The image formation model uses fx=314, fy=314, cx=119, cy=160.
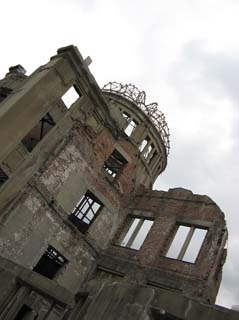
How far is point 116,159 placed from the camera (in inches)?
646

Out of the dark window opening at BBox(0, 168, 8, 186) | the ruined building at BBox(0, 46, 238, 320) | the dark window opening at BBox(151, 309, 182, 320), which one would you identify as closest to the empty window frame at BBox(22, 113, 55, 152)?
the ruined building at BBox(0, 46, 238, 320)

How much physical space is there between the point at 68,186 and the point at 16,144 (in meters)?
2.98

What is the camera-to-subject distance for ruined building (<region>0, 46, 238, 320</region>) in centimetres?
1149

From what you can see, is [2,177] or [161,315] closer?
[161,315]

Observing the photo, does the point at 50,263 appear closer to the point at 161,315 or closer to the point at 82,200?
the point at 82,200

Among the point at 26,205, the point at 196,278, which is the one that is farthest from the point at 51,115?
the point at 196,278

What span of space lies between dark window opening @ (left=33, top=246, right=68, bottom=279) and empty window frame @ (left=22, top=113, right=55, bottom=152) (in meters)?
4.51

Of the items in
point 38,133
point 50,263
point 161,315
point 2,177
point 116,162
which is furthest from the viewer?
point 116,162

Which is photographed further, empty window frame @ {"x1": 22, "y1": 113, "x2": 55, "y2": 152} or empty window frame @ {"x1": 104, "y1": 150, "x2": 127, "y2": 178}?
empty window frame @ {"x1": 104, "y1": 150, "x2": 127, "y2": 178}

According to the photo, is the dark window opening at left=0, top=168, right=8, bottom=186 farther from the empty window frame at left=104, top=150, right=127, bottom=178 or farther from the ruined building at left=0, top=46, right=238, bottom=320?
the empty window frame at left=104, top=150, right=127, bottom=178

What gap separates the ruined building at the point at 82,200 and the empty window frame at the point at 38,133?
1.9 inches

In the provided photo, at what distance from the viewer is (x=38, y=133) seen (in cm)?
1446

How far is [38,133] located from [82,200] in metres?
3.71

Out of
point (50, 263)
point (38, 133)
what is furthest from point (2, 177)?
point (50, 263)
